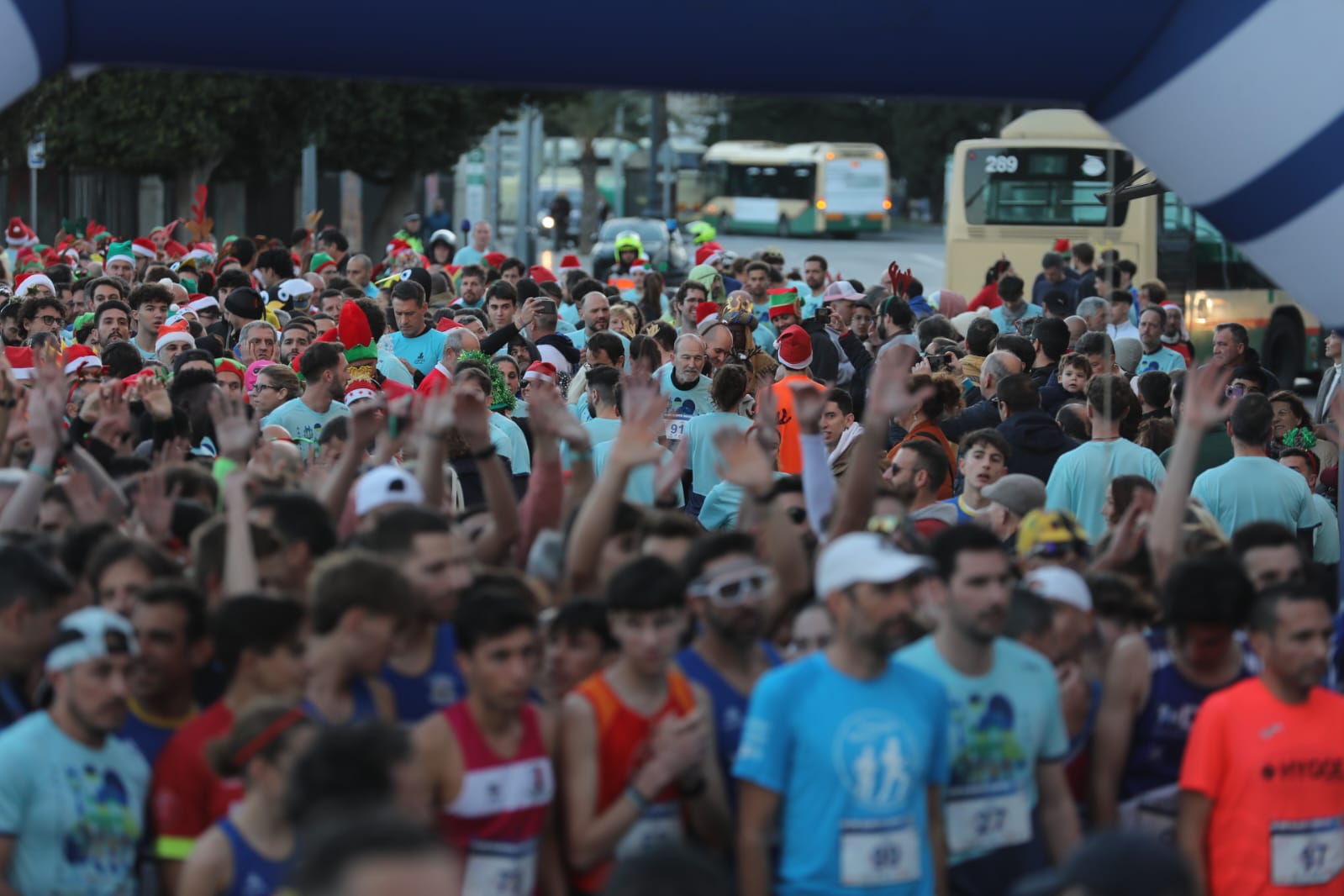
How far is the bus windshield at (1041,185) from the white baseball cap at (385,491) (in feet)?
68.6

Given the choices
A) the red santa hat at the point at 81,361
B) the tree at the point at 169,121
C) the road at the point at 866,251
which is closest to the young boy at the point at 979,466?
the red santa hat at the point at 81,361

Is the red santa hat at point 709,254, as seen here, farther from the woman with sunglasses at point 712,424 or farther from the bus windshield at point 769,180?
the bus windshield at point 769,180

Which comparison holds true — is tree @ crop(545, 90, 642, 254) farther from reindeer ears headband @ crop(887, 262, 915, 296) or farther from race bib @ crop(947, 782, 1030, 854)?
race bib @ crop(947, 782, 1030, 854)

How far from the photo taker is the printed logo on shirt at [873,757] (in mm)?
4516

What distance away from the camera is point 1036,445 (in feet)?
31.7

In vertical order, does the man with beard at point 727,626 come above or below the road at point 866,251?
below

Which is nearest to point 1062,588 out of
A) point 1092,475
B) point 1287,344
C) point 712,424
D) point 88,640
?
point 88,640

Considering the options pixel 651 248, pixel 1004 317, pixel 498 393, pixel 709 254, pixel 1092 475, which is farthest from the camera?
pixel 651 248

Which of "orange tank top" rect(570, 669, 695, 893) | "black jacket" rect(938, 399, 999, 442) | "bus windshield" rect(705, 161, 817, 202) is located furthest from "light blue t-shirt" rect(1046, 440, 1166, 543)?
"bus windshield" rect(705, 161, 817, 202)

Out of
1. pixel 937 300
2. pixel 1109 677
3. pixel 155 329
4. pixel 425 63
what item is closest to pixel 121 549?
pixel 425 63

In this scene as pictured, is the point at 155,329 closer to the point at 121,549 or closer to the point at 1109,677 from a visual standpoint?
the point at 121,549

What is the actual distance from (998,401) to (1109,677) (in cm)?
539

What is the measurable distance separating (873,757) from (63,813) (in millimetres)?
1789

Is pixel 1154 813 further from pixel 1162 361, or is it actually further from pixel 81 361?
pixel 1162 361
